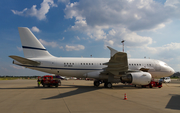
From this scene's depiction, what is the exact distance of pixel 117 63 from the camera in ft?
47.1

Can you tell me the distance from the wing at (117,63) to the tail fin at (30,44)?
31.3ft

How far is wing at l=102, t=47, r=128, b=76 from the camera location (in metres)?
13.0

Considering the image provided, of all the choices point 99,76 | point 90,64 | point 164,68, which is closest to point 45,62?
point 90,64

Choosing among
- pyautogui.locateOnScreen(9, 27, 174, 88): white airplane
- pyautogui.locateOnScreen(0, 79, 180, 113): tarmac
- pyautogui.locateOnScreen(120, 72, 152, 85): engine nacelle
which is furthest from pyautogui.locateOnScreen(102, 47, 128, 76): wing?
pyautogui.locateOnScreen(0, 79, 180, 113): tarmac

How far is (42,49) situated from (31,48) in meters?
1.39

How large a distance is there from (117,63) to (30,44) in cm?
1152

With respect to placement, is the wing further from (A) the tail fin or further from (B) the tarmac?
(A) the tail fin

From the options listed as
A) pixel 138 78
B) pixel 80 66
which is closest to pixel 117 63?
pixel 138 78

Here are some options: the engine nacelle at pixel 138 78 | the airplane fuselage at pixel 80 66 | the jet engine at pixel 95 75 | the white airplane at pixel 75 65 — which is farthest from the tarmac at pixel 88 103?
the airplane fuselage at pixel 80 66

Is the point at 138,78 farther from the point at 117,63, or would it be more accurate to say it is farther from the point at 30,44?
the point at 30,44

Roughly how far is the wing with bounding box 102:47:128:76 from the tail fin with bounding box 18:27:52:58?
9541mm

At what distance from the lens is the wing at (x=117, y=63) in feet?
42.6

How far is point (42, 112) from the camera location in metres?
5.78

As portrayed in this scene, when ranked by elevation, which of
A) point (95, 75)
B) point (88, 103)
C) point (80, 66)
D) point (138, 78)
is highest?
point (80, 66)
